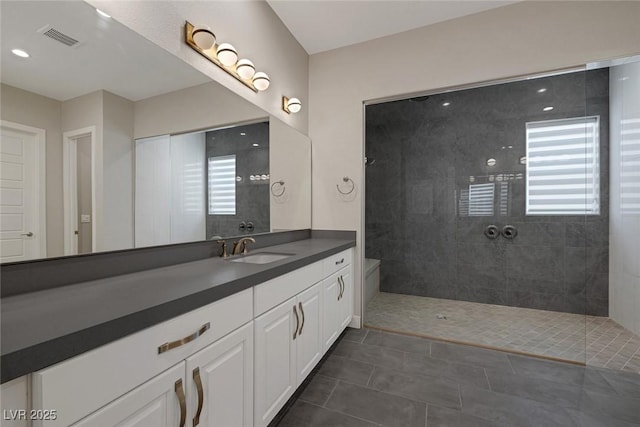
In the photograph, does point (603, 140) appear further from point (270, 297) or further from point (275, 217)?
point (270, 297)

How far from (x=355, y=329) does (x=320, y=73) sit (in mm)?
2679

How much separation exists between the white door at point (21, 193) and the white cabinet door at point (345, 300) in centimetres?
182

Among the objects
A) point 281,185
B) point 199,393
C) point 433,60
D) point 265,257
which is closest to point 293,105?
point 281,185

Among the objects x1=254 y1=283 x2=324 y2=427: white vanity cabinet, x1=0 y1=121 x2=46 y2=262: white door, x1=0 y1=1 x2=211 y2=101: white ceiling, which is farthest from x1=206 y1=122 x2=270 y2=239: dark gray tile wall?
x1=0 y1=121 x2=46 y2=262: white door

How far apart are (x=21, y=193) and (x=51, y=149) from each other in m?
Answer: 0.19

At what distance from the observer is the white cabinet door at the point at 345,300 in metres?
2.27

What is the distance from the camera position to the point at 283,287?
142 centimetres

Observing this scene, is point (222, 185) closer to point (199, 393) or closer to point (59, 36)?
point (59, 36)

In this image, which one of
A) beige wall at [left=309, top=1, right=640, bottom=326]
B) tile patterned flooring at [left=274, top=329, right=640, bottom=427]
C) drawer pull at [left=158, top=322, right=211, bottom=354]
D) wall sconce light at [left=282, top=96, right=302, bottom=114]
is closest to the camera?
drawer pull at [left=158, top=322, right=211, bottom=354]

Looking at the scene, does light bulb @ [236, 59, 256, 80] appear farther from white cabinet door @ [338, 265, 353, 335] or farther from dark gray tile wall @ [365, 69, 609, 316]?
white cabinet door @ [338, 265, 353, 335]

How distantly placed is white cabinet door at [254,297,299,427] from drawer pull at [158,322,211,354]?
30cm

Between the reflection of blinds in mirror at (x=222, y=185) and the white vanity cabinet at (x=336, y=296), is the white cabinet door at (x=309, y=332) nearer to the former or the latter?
the white vanity cabinet at (x=336, y=296)

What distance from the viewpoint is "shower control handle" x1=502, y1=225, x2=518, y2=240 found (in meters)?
3.22

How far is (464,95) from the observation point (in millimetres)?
3418
